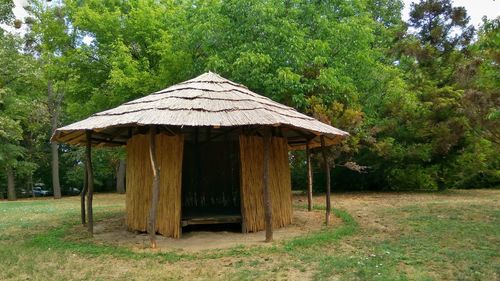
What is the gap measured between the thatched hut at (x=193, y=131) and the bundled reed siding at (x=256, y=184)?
0.02 metres

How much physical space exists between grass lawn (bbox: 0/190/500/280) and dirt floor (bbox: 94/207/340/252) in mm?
403

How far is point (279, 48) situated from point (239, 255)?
30.7 ft

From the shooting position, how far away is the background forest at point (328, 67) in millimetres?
15875

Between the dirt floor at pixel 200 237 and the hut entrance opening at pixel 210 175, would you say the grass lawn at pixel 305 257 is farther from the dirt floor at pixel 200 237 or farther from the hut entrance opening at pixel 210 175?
the hut entrance opening at pixel 210 175

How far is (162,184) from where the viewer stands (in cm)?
978

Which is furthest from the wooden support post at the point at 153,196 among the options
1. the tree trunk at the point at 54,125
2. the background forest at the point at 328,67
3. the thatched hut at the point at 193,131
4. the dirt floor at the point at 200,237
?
the tree trunk at the point at 54,125

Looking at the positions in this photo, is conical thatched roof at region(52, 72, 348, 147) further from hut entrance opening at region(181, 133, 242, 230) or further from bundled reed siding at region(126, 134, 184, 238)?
hut entrance opening at region(181, 133, 242, 230)

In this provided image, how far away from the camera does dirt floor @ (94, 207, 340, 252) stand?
8844 mm

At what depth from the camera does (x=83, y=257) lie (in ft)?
26.3

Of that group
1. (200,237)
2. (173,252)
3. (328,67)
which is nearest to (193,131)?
(200,237)

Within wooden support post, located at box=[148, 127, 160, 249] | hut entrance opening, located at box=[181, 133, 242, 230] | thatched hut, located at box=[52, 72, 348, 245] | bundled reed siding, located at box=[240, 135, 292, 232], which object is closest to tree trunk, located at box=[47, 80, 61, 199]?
hut entrance opening, located at box=[181, 133, 242, 230]

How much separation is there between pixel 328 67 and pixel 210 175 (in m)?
7.06

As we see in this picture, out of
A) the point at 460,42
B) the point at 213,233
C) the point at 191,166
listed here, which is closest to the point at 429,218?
the point at 213,233

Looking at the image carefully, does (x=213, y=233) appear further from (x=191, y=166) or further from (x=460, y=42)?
(x=460, y=42)
